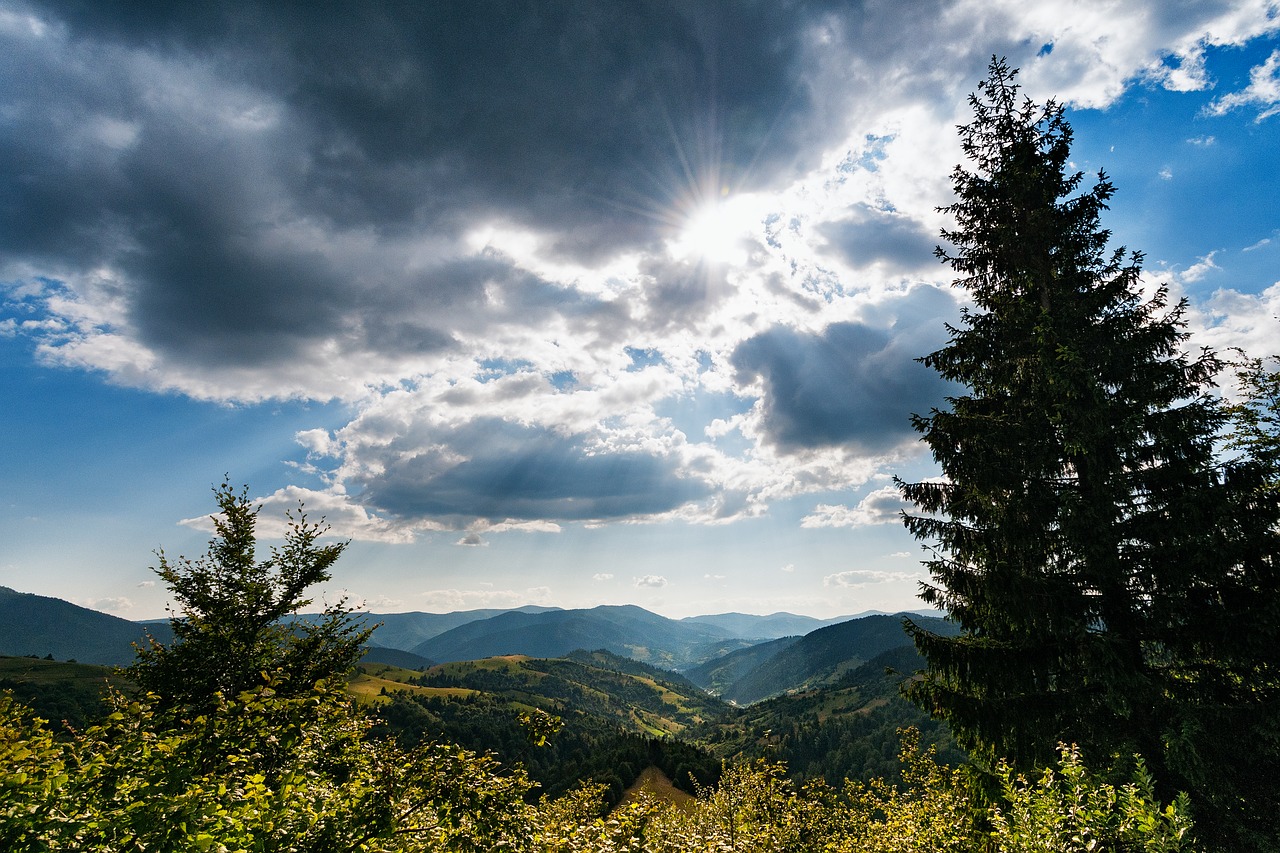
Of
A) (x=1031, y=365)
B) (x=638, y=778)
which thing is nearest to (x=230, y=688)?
(x=1031, y=365)

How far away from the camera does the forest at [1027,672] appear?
7.38 meters

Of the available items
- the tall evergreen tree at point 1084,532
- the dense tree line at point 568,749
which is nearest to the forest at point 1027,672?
the tall evergreen tree at point 1084,532

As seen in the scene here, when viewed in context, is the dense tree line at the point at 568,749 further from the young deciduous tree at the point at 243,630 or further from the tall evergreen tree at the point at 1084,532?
the tall evergreen tree at the point at 1084,532

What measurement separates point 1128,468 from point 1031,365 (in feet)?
10.4

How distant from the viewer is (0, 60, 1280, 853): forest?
738 centimetres

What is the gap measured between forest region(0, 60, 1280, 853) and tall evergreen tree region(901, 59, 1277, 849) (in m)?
0.06

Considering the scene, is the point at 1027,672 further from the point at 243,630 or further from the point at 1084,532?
the point at 243,630

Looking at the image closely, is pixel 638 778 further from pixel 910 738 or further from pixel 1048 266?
pixel 1048 266

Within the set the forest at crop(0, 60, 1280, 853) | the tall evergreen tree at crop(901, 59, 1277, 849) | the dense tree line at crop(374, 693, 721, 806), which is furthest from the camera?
the dense tree line at crop(374, 693, 721, 806)

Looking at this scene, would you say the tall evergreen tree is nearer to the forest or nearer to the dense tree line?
the forest

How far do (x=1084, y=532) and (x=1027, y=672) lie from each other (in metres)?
3.62

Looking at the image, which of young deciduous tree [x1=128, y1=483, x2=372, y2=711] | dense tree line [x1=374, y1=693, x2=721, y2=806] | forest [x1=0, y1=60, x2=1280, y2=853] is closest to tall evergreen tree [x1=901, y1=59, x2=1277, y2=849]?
forest [x1=0, y1=60, x2=1280, y2=853]

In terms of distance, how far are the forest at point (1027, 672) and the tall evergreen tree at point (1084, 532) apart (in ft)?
0.19

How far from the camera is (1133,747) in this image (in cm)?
1134
